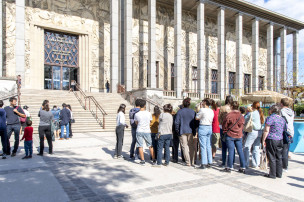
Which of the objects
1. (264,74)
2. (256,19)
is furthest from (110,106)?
(264,74)

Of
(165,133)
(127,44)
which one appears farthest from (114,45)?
(165,133)

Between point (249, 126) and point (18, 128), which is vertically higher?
point (249, 126)

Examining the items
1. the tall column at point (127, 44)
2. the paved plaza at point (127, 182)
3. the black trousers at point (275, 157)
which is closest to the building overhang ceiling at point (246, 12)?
the tall column at point (127, 44)

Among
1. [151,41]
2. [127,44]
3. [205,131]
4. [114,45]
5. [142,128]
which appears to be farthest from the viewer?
[151,41]

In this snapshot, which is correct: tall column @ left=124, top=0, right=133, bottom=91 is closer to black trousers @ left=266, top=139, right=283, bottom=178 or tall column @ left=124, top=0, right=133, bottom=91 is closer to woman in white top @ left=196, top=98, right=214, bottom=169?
woman in white top @ left=196, top=98, right=214, bottom=169

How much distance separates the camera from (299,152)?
8.12m

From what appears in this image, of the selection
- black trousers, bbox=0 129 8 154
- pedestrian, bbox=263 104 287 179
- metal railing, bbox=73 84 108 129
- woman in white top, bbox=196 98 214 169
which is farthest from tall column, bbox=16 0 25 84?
pedestrian, bbox=263 104 287 179

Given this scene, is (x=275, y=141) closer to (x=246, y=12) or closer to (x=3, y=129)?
(x=3, y=129)

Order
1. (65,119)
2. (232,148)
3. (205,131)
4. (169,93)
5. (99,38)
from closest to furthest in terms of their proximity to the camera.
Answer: (232,148) → (205,131) → (65,119) → (99,38) → (169,93)

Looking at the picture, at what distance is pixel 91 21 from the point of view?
848 inches

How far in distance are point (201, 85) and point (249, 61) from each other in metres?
12.2

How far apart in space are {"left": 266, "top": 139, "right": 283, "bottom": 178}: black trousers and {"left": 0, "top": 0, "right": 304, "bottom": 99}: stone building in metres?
12.5

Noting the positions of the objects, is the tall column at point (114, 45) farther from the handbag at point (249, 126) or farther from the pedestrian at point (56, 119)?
the handbag at point (249, 126)

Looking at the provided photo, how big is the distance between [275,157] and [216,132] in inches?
68.0
